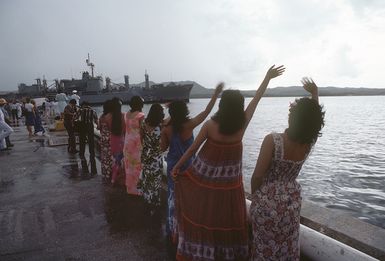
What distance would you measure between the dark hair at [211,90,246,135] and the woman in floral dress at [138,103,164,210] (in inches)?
75.0

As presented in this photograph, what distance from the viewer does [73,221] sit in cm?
502

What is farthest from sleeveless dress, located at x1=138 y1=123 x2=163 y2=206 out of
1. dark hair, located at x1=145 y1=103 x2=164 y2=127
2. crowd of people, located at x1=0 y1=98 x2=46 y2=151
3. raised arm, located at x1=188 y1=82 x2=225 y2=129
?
crowd of people, located at x1=0 y1=98 x2=46 y2=151

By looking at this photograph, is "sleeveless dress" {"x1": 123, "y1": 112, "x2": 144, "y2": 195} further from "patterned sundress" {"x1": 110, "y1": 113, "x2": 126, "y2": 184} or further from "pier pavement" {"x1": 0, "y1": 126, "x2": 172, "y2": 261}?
"patterned sundress" {"x1": 110, "y1": 113, "x2": 126, "y2": 184}

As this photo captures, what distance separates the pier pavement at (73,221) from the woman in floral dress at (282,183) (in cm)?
146

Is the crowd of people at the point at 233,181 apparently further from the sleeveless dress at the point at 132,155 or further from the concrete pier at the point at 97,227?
the sleeveless dress at the point at 132,155

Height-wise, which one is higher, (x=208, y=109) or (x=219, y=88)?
(x=219, y=88)

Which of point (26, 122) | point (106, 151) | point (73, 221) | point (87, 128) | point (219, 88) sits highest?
point (219, 88)

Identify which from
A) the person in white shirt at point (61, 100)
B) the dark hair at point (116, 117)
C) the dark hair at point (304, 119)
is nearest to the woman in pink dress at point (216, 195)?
the dark hair at point (304, 119)

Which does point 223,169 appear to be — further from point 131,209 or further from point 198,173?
point 131,209

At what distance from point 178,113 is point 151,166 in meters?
1.64

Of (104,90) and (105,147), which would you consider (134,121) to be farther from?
(104,90)

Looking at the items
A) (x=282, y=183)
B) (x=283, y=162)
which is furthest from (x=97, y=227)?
(x=283, y=162)

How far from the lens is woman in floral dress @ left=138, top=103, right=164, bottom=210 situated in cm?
482

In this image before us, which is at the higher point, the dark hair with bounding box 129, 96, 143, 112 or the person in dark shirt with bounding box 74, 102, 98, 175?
the dark hair with bounding box 129, 96, 143, 112
